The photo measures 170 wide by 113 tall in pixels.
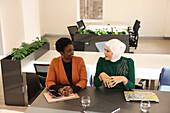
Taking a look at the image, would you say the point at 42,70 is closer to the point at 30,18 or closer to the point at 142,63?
the point at 142,63

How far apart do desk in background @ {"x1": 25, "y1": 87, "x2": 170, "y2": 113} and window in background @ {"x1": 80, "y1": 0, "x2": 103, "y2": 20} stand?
27.9 ft

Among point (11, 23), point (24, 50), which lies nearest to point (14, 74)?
point (24, 50)

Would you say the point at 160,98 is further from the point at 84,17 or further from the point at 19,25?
the point at 84,17

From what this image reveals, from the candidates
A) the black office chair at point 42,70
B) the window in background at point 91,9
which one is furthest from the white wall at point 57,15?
the black office chair at point 42,70

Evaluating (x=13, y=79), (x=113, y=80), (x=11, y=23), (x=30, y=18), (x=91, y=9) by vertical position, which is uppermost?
(x=91, y=9)

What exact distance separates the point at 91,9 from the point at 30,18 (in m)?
4.07

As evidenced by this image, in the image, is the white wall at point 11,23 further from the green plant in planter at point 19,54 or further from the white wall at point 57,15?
the green plant in planter at point 19,54

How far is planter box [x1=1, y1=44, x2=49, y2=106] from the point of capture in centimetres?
346

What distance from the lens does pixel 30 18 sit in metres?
7.22

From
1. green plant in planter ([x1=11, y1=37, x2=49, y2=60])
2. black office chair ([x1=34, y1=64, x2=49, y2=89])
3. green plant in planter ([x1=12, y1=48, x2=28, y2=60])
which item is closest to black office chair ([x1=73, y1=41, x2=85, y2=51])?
green plant in planter ([x1=11, y1=37, x2=49, y2=60])

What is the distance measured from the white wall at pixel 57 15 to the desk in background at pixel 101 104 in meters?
8.42

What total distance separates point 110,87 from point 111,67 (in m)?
0.23

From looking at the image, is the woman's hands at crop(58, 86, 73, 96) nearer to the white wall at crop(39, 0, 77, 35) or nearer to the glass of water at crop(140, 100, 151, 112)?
the glass of water at crop(140, 100, 151, 112)

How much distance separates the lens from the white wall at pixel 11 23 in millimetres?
6566
